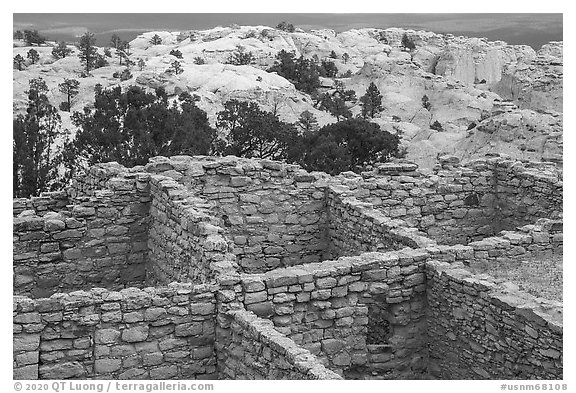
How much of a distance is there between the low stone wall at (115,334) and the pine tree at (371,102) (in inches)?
1947

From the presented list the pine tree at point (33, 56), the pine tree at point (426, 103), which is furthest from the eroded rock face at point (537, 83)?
the pine tree at point (33, 56)

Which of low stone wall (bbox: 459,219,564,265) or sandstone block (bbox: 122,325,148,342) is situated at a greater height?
low stone wall (bbox: 459,219,564,265)

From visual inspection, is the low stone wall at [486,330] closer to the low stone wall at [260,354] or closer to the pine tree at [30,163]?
the low stone wall at [260,354]

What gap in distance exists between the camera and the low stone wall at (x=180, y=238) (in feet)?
41.9

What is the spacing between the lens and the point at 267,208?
17.2 meters

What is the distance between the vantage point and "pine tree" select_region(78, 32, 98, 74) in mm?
69719

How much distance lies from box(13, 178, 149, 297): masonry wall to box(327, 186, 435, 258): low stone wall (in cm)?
366

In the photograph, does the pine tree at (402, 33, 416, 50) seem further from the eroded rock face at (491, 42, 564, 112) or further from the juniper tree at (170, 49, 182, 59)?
the juniper tree at (170, 49, 182, 59)

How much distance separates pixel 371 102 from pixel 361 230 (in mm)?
48181

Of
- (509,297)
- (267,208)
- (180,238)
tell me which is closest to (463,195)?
(267,208)

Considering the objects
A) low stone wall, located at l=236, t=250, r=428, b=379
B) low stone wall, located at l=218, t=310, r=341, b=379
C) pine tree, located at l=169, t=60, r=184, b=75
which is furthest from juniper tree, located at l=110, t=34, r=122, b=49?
low stone wall, located at l=218, t=310, r=341, b=379

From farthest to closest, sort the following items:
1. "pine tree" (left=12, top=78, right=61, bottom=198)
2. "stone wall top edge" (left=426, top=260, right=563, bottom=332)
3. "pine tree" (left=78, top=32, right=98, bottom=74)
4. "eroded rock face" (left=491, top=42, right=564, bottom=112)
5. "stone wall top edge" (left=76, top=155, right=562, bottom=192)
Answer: "pine tree" (left=78, top=32, right=98, bottom=74)
"eroded rock face" (left=491, top=42, right=564, bottom=112)
"pine tree" (left=12, top=78, right=61, bottom=198)
"stone wall top edge" (left=76, top=155, right=562, bottom=192)
"stone wall top edge" (left=426, top=260, right=563, bottom=332)

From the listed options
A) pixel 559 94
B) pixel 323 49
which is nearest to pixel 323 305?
pixel 559 94

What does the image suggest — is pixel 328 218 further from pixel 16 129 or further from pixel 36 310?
pixel 16 129
